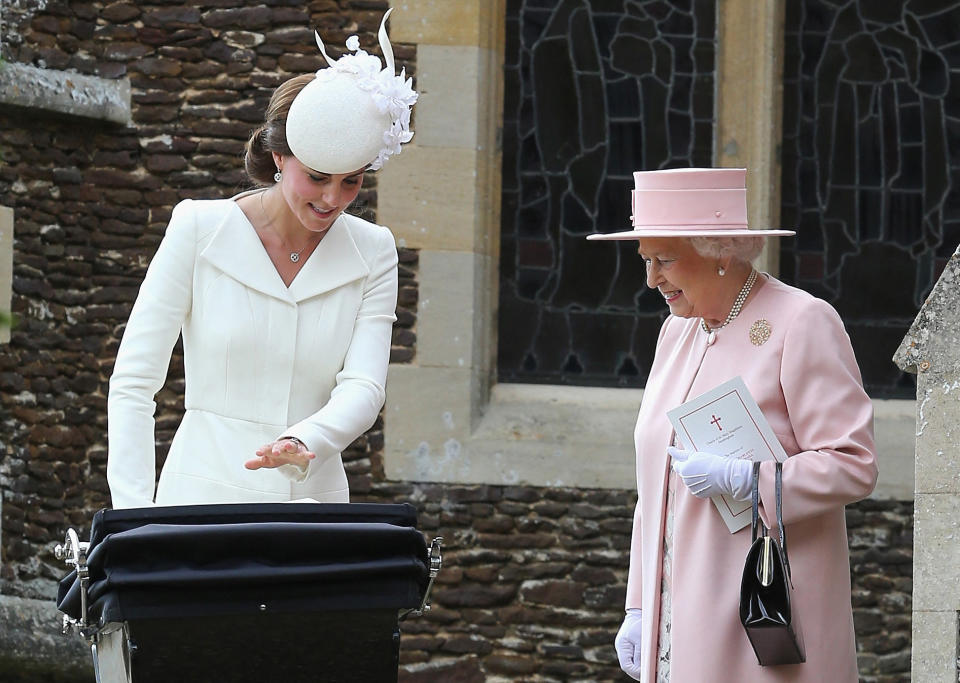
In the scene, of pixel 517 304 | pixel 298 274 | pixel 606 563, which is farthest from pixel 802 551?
pixel 517 304

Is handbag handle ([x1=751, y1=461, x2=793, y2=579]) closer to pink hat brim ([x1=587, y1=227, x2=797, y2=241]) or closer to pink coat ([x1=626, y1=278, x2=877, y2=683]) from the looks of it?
pink coat ([x1=626, y1=278, x2=877, y2=683])

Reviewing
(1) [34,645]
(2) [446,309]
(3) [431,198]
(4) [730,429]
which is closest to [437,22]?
(3) [431,198]

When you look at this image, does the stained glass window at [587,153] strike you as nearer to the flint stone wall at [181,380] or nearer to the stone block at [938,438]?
the flint stone wall at [181,380]

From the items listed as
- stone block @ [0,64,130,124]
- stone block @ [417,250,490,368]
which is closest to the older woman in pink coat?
stone block @ [417,250,490,368]

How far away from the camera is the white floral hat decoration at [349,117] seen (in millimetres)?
3045

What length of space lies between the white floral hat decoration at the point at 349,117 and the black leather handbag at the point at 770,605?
1.06 m

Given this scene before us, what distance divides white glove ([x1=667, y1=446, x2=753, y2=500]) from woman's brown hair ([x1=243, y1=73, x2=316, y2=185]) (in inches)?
41.0

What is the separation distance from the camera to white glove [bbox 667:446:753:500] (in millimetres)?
3156

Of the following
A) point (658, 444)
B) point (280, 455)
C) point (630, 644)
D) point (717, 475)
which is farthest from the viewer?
point (630, 644)

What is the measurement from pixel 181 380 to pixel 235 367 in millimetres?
3705

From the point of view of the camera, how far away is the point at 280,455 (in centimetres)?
291

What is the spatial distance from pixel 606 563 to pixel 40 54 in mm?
3282

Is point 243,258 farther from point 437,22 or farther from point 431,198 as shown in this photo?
point 437,22

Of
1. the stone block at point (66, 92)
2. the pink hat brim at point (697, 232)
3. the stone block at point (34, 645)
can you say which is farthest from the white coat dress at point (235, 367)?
the stone block at point (34, 645)
